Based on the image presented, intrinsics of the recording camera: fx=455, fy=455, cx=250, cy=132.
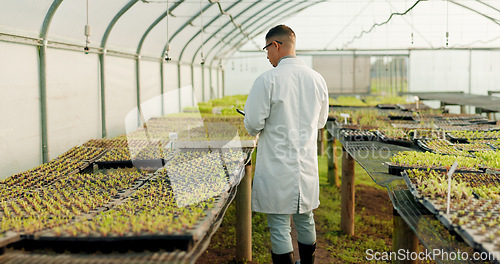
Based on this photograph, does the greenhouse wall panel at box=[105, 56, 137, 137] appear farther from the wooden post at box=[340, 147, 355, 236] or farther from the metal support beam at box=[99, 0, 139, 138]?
the wooden post at box=[340, 147, 355, 236]

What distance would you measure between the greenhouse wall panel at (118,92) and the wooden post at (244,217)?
2.79 m

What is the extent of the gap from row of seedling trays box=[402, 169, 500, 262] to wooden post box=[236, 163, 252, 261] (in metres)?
1.57

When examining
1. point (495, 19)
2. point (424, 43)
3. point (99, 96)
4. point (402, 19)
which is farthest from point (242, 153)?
point (424, 43)

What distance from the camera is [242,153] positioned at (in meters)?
4.14

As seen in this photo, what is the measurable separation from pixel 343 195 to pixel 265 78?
9.32 ft

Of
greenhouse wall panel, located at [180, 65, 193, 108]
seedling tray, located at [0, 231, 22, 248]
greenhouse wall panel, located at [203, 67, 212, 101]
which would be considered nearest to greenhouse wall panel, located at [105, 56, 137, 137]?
greenhouse wall panel, located at [180, 65, 193, 108]

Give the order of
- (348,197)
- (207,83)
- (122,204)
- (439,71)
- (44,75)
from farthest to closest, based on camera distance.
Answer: (439,71), (207,83), (348,197), (44,75), (122,204)

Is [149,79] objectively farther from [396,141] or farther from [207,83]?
[207,83]

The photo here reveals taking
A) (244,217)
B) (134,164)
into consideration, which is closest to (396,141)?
(244,217)

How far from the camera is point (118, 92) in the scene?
663 cm

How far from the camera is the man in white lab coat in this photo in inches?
111

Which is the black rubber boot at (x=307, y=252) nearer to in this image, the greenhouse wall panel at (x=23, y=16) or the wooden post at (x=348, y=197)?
the wooden post at (x=348, y=197)

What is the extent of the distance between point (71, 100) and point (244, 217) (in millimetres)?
2398

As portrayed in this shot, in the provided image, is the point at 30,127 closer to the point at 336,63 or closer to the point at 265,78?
the point at 265,78
